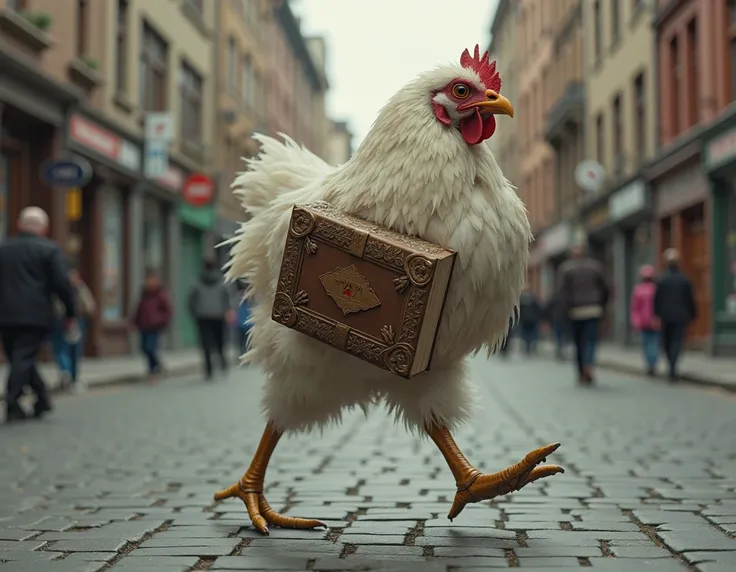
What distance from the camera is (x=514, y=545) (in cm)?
386

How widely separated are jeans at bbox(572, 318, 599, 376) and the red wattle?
10010 millimetres

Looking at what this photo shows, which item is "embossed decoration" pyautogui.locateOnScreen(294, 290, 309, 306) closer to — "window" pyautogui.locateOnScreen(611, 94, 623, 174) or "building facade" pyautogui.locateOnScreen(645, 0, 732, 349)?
"building facade" pyautogui.locateOnScreen(645, 0, 732, 349)

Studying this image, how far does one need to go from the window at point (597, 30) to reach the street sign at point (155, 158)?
48.6 feet

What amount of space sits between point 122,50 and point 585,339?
13.2 metres

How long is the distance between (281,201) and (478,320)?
982 millimetres

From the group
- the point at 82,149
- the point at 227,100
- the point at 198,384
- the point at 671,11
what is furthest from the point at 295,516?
the point at 227,100

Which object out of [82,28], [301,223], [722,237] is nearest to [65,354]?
[301,223]

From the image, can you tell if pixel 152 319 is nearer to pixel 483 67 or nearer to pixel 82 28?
pixel 82 28

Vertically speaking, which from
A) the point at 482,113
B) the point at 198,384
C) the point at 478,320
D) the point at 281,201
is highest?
the point at 482,113

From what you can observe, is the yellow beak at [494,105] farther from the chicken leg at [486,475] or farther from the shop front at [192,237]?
the shop front at [192,237]

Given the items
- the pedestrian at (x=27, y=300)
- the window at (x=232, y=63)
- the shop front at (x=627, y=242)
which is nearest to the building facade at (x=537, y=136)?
the shop front at (x=627, y=242)

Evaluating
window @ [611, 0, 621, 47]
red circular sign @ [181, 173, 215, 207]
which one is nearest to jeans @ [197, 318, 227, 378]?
red circular sign @ [181, 173, 215, 207]

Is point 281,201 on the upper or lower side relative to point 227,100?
lower

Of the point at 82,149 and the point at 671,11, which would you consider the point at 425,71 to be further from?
the point at 671,11
